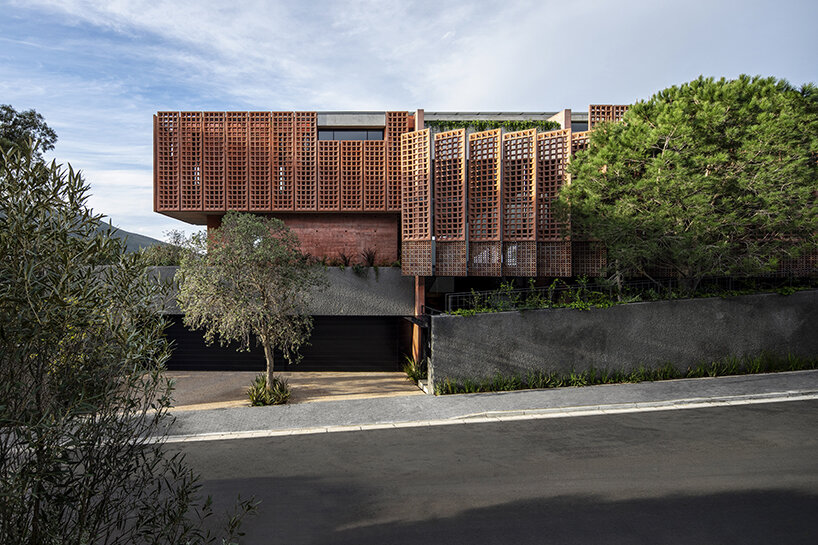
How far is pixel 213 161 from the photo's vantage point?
20.7 m

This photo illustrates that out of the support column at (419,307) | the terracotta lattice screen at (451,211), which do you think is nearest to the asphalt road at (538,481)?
the support column at (419,307)

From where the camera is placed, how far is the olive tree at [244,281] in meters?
14.4

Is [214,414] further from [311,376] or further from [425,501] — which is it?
[425,501]

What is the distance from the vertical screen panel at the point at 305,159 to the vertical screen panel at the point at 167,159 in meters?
5.07

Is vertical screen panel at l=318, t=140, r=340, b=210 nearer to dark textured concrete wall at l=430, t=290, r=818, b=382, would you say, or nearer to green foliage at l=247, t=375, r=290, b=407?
dark textured concrete wall at l=430, t=290, r=818, b=382

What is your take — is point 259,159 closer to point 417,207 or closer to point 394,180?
point 394,180

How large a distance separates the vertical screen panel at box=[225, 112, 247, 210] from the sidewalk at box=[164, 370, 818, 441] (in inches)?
388

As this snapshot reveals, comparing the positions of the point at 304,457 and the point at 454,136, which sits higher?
the point at 454,136

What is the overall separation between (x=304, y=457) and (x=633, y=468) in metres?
6.66

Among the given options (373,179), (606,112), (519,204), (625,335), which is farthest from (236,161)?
(625,335)

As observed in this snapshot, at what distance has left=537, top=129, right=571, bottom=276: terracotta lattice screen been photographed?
1812 cm

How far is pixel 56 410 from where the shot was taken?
11.7ft

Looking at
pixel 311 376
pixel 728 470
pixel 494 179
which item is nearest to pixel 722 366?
pixel 728 470

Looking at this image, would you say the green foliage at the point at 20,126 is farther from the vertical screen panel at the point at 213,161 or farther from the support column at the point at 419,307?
the support column at the point at 419,307
